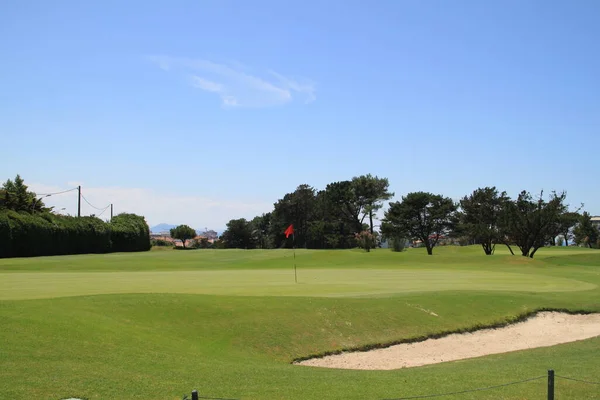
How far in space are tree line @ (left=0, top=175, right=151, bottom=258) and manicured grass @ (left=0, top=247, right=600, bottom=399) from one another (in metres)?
37.3

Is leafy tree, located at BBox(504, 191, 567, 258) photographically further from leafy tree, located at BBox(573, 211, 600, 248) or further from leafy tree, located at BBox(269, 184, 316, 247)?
leafy tree, located at BBox(269, 184, 316, 247)

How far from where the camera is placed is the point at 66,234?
2682 inches

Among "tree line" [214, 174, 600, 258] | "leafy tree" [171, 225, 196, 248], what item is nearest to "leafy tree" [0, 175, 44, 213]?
"tree line" [214, 174, 600, 258]

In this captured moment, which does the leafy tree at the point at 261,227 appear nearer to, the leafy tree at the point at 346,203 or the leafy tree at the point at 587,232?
the leafy tree at the point at 346,203

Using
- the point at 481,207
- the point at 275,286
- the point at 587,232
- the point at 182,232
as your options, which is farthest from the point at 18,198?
the point at 587,232

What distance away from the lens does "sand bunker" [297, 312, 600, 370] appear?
56.6ft

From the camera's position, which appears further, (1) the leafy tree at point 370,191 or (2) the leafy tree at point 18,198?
(1) the leafy tree at point 370,191

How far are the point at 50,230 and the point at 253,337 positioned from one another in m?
54.9

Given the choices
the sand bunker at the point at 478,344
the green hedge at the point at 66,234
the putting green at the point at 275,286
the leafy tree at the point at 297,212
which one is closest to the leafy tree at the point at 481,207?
the leafy tree at the point at 297,212

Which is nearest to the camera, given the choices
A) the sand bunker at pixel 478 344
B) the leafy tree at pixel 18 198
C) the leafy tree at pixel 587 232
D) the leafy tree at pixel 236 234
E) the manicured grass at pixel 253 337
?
the manicured grass at pixel 253 337

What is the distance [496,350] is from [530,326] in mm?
4237

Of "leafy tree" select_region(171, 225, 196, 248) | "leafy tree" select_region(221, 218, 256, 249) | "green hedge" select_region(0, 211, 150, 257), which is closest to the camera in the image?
"green hedge" select_region(0, 211, 150, 257)

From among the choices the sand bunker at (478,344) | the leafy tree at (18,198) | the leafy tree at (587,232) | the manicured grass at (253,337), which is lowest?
the sand bunker at (478,344)

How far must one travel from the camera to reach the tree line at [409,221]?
62.8m
